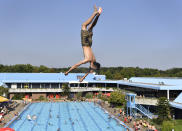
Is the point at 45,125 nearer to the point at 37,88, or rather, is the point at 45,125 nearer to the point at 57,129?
the point at 57,129

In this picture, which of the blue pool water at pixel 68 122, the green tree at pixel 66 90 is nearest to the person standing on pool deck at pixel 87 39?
the blue pool water at pixel 68 122

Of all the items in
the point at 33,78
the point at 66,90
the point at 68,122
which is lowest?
the point at 68,122

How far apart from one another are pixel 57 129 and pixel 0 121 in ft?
18.6

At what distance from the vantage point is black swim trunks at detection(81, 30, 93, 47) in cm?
659

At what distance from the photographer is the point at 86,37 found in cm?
667

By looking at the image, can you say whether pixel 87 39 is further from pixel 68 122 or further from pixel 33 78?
pixel 33 78

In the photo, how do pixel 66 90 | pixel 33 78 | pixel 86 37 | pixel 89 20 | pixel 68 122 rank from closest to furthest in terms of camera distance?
1. pixel 89 20
2. pixel 86 37
3. pixel 68 122
4. pixel 66 90
5. pixel 33 78

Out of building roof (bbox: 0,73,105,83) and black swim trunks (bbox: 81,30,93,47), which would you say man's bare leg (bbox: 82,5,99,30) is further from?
building roof (bbox: 0,73,105,83)

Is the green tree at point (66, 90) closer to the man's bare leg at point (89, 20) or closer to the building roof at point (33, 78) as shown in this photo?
the building roof at point (33, 78)

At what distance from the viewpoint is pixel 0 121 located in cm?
2075

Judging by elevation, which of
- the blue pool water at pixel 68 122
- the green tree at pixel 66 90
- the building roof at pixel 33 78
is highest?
the building roof at pixel 33 78

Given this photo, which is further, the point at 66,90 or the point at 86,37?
the point at 66,90

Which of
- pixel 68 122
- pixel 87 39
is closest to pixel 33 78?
pixel 68 122

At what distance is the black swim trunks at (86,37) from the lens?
6588 millimetres
